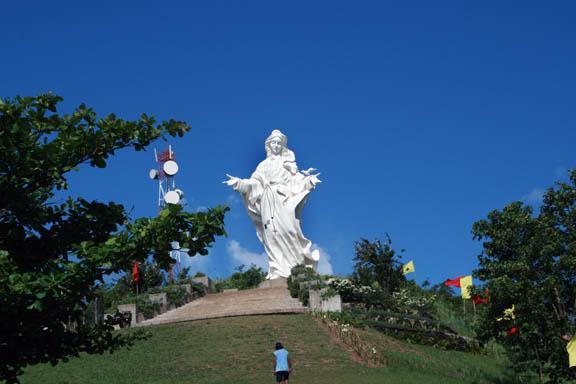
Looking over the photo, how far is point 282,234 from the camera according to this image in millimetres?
30672

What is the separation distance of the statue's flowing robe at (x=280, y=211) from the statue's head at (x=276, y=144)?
768mm

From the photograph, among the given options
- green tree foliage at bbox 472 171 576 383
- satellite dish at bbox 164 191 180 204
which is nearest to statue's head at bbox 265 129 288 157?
satellite dish at bbox 164 191 180 204

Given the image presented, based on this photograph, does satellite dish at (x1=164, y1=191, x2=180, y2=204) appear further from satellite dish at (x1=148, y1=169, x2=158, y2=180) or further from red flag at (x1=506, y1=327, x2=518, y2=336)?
red flag at (x1=506, y1=327, x2=518, y2=336)

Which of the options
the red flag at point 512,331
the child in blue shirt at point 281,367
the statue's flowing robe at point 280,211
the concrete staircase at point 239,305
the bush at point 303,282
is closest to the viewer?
the child in blue shirt at point 281,367

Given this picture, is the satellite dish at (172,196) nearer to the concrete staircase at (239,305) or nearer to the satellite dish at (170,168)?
the satellite dish at (170,168)

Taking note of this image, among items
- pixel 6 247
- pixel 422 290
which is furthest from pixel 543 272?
pixel 422 290

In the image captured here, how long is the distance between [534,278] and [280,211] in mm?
16370

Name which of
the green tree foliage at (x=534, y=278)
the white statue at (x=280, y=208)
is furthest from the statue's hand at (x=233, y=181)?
the green tree foliage at (x=534, y=278)

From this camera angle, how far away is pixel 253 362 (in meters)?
17.2

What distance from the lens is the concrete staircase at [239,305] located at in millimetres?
23453

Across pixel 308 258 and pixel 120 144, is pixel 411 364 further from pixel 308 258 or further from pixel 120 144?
pixel 308 258

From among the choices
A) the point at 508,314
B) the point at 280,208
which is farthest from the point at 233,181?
the point at 508,314

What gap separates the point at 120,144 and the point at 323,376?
910 cm

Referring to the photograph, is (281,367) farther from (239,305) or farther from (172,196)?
(172,196)
